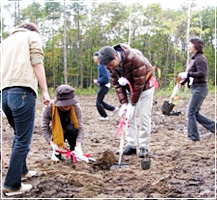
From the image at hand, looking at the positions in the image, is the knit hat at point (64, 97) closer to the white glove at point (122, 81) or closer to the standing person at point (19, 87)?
the standing person at point (19, 87)

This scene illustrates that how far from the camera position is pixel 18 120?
7.95 ft

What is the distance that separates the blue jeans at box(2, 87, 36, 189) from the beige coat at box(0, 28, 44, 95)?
0.07 meters

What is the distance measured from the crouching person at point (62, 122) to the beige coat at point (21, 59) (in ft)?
2.04

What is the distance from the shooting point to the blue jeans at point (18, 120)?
241cm

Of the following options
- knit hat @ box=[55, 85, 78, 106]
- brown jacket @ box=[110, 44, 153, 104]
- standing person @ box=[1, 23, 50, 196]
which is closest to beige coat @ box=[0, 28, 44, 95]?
standing person @ box=[1, 23, 50, 196]

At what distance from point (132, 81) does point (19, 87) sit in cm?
164

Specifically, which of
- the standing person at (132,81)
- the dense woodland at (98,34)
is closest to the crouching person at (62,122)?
the standing person at (132,81)

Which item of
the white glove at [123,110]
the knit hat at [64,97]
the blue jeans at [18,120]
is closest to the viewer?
the blue jeans at [18,120]

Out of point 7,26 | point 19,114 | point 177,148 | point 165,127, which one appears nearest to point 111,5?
point 7,26

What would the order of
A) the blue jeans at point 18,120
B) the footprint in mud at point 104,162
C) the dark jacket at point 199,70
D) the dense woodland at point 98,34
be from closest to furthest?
the blue jeans at point 18,120, the footprint in mud at point 104,162, the dark jacket at point 199,70, the dense woodland at point 98,34

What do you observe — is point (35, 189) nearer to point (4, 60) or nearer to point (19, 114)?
point (19, 114)

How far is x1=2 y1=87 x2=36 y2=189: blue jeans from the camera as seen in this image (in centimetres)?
241

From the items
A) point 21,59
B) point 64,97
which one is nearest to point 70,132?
point 64,97

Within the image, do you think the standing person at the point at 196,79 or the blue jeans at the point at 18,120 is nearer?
the blue jeans at the point at 18,120
